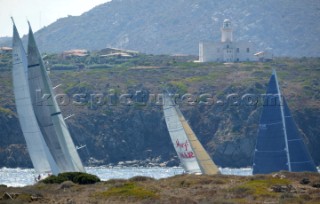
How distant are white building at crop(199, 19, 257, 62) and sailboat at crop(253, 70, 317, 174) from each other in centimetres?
9735

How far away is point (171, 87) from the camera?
136000 mm

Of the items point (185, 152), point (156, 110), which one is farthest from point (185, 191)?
point (156, 110)

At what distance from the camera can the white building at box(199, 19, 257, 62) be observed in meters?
160

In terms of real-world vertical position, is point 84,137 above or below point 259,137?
below

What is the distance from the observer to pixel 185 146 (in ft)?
214

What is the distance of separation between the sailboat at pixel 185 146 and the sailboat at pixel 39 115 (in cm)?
804

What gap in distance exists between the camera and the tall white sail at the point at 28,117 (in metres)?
58.3

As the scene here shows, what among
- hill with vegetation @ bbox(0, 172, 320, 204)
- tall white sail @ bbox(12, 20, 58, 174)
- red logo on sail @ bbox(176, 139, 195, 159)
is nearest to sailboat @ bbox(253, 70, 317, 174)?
red logo on sail @ bbox(176, 139, 195, 159)

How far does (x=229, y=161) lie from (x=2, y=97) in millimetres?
32723

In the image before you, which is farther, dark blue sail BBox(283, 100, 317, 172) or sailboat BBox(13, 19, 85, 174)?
dark blue sail BBox(283, 100, 317, 172)

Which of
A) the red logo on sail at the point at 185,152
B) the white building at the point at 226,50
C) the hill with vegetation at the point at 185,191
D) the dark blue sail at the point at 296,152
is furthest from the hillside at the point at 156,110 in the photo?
the hill with vegetation at the point at 185,191

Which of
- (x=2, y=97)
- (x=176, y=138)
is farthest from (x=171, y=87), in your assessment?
(x=176, y=138)

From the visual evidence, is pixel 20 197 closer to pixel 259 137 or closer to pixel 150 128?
pixel 259 137

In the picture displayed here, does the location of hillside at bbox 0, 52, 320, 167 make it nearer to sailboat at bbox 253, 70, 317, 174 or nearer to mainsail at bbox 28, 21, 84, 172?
mainsail at bbox 28, 21, 84, 172
